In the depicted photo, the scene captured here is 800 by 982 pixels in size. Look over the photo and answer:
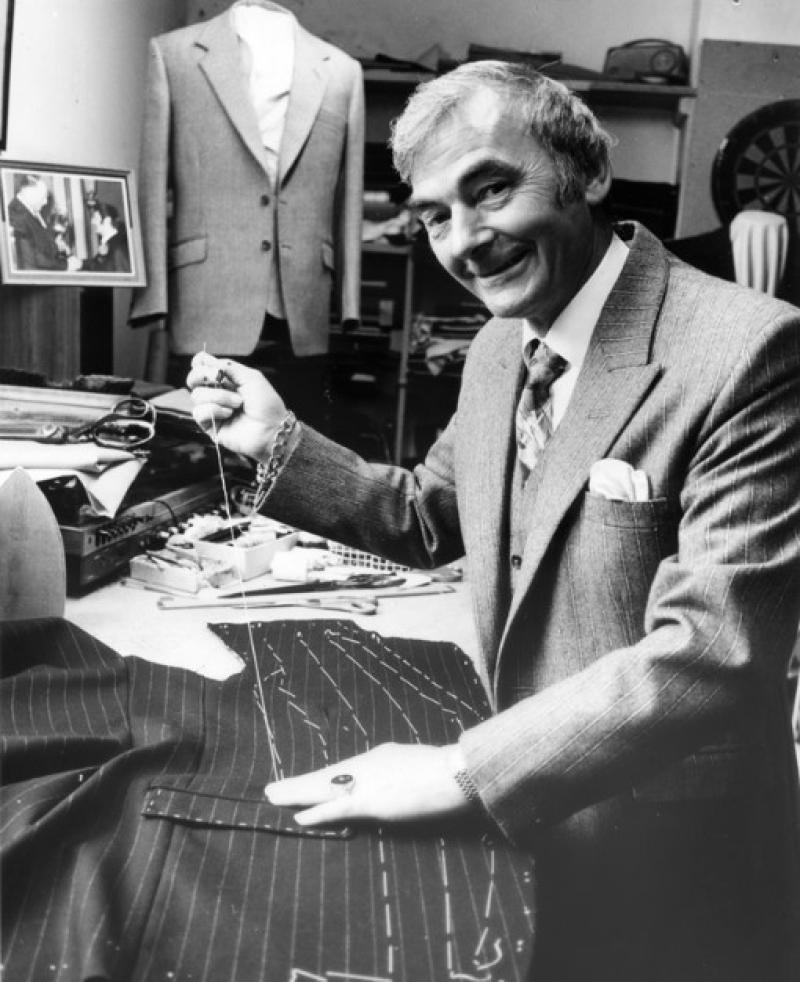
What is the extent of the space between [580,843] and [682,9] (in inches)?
178

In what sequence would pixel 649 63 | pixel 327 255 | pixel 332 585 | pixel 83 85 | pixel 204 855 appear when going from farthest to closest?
pixel 649 63, pixel 83 85, pixel 327 255, pixel 332 585, pixel 204 855

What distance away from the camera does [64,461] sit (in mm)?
1770

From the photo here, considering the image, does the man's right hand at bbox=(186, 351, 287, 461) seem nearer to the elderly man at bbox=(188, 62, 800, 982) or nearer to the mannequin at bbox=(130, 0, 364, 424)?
the elderly man at bbox=(188, 62, 800, 982)

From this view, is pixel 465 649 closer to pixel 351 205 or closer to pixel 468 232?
pixel 468 232

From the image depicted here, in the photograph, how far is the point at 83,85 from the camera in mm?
3314

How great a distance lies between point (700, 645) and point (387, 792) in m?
0.30

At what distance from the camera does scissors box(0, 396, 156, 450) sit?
1.85m

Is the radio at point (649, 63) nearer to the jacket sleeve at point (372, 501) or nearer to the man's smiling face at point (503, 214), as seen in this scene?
the jacket sleeve at point (372, 501)

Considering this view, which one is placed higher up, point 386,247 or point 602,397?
point 386,247

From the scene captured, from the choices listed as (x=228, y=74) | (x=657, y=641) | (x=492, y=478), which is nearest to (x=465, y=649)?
(x=492, y=478)

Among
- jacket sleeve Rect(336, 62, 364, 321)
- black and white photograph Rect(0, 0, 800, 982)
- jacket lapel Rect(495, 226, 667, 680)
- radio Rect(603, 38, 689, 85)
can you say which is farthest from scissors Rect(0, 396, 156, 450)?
radio Rect(603, 38, 689, 85)

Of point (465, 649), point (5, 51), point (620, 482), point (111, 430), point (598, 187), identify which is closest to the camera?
point (620, 482)

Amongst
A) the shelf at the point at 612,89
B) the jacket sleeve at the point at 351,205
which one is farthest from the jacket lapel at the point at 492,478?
the shelf at the point at 612,89

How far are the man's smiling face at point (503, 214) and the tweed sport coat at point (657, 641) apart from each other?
7cm
